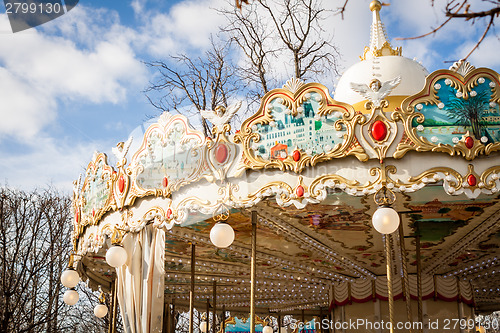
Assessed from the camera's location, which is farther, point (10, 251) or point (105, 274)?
point (10, 251)

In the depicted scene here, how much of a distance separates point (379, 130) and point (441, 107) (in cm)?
70

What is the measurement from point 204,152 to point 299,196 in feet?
4.56

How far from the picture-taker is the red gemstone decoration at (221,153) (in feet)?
21.2

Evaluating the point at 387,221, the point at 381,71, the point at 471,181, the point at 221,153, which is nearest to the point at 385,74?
the point at 381,71

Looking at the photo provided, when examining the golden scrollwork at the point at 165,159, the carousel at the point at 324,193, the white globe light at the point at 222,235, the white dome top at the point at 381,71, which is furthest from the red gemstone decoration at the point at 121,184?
the white dome top at the point at 381,71

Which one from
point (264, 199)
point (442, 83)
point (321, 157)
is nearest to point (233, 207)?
point (264, 199)

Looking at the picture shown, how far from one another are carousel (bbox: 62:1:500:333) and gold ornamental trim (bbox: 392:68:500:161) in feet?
0.04

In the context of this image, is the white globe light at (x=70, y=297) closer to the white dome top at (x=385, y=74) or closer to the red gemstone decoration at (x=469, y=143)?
the white dome top at (x=385, y=74)

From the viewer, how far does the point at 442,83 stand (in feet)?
19.2

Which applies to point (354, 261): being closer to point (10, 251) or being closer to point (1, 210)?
point (1, 210)

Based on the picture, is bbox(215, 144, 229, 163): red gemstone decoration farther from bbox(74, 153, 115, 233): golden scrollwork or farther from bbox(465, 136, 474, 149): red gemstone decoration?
bbox(465, 136, 474, 149): red gemstone decoration

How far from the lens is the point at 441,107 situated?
5.76 metres

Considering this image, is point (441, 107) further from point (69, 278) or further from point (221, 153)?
point (69, 278)

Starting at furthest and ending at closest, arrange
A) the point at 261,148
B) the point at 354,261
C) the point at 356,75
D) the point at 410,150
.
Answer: the point at 354,261 < the point at 356,75 < the point at 261,148 < the point at 410,150
